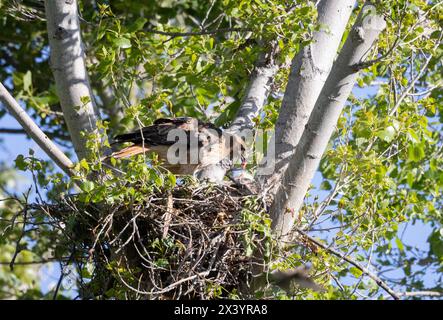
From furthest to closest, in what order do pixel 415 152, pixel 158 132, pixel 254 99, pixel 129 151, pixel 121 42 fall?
pixel 254 99 → pixel 158 132 → pixel 129 151 → pixel 121 42 → pixel 415 152

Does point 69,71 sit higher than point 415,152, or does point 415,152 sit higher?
point 69,71

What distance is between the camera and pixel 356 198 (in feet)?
21.5

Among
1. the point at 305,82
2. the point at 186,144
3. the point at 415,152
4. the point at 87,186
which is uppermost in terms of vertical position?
the point at 186,144

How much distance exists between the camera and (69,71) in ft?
20.7

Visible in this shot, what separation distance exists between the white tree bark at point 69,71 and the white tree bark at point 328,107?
1.67m

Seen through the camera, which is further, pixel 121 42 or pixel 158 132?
pixel 158 132

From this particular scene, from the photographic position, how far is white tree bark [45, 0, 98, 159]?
6.26 meters

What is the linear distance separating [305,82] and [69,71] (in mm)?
1917

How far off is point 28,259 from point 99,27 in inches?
216

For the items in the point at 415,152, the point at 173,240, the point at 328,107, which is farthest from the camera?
the point at 415,152

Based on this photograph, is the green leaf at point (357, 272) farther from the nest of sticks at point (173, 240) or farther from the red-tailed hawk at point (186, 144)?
the red-tailed hawk at point (186, 144)

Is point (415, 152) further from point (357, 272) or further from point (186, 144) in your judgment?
point (186, 144)

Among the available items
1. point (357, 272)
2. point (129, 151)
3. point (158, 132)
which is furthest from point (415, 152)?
point (129, 151)

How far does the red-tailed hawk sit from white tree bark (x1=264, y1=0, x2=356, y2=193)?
1.32 m
